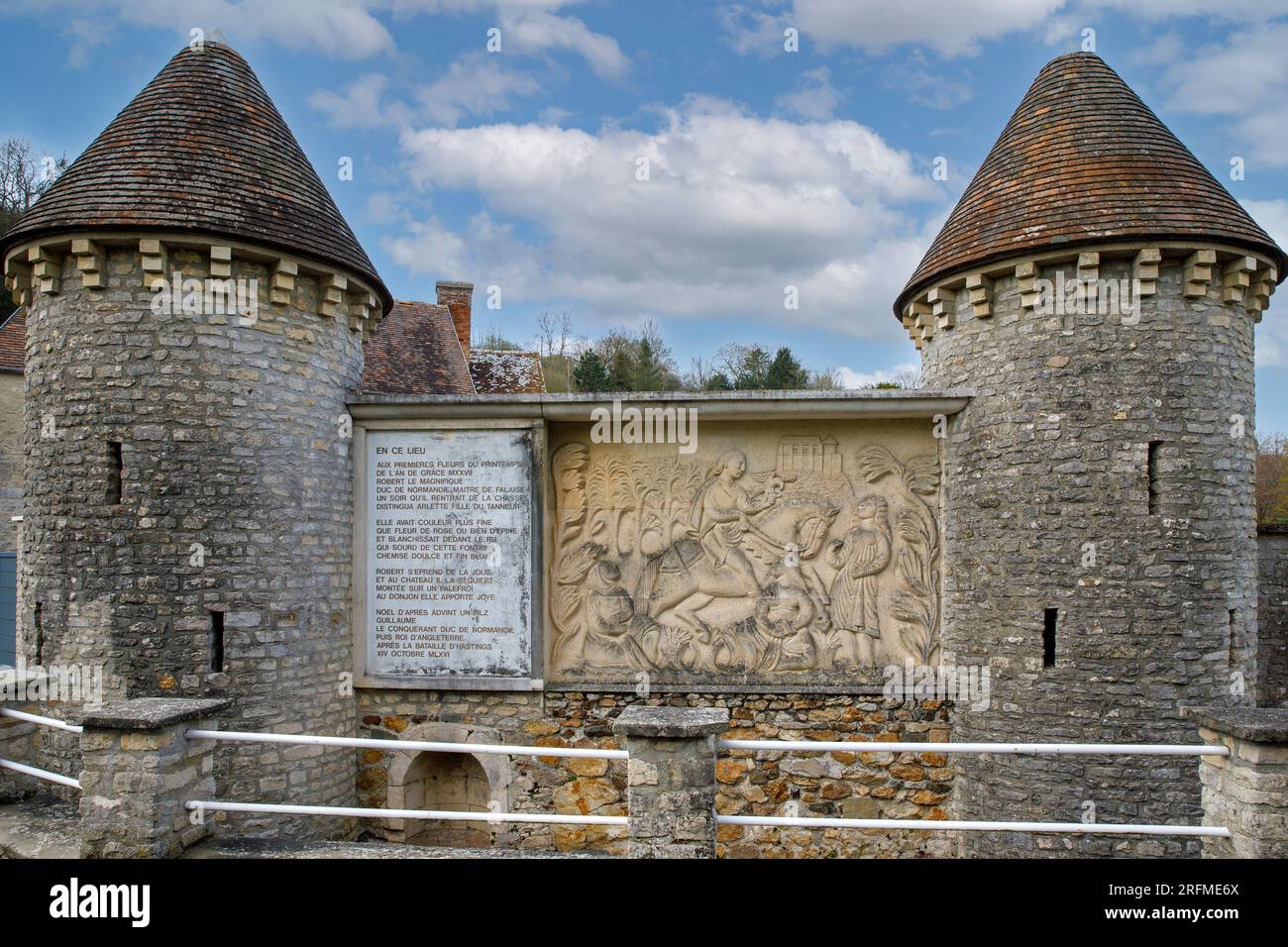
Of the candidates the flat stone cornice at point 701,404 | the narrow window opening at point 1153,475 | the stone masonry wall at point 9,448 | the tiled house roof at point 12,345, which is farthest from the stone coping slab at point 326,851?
the stone masonry wall at point 9,448

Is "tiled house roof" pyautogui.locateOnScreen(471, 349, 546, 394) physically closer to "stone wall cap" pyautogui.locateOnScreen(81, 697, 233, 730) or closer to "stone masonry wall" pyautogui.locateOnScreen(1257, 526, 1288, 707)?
"stone wall cap" pyautogui.locateOnScreen(81, 697, 233, 730)

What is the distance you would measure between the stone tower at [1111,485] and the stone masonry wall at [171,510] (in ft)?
21.5

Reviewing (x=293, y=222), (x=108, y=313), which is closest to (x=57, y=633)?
→ (x=108, y=313)

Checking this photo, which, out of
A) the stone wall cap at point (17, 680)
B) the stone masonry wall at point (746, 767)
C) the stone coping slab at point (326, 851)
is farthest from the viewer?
the stone masonry wall at point (746, 767)

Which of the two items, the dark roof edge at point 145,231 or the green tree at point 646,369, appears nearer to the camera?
the dark roof edge at point 145,231

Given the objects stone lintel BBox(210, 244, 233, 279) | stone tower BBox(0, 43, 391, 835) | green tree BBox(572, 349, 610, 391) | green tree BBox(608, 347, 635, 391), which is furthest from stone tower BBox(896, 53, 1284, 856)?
green tree BBox(608, 347, 635, 391)

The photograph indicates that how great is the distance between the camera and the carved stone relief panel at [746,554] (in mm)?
8141

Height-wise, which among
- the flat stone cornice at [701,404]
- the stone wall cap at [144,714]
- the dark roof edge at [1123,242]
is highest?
the dark roof edge at [1123,242]

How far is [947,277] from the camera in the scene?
7.94 metres

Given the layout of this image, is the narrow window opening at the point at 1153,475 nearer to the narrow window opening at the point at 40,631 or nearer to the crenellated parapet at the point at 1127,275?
the crenellated parapet at the point at 1127,275

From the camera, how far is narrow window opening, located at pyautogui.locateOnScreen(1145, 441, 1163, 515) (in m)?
7.16

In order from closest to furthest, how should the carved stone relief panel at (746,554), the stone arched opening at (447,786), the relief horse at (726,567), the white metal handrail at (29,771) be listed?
the white metal handrail at (29,771) < the stone arched opening at (447,786) < the carved stone relief panel at (746,554) < the relief horse at (726,567)

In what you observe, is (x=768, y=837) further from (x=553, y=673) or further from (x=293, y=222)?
(x=293, y=222)

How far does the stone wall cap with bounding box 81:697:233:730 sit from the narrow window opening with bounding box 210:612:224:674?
88.9 inches
